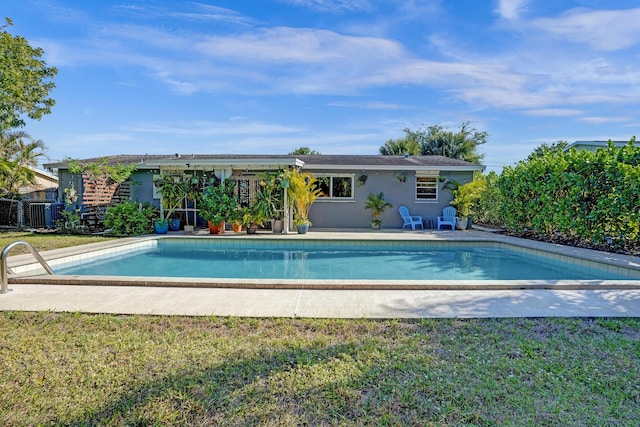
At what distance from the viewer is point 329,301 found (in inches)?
214

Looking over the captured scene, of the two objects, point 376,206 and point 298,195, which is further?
point 376,206

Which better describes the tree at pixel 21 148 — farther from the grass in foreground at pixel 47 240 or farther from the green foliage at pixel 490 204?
the green foliage at pixel 490 204

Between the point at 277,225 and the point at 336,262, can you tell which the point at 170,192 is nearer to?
the point at 277,225

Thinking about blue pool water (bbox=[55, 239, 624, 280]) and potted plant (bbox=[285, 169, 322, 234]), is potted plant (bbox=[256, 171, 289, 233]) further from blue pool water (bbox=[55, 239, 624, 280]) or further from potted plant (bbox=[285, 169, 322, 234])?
blue pool water (bbox=[55, 239, 624, 280])

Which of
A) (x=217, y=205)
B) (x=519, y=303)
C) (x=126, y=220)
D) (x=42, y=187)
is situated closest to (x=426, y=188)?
(x=217, y=205)

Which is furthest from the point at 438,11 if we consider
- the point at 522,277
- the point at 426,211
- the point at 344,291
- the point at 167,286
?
the point at 167,286

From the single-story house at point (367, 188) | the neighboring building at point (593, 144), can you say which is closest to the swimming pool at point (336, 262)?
the single-story house at point (367, 188)

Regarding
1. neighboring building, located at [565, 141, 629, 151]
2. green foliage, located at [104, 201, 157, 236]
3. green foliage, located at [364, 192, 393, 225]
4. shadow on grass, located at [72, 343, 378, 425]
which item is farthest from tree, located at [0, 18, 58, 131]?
neighboring building, located at [565, 141, 629, 151]

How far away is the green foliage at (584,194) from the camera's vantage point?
9836mm

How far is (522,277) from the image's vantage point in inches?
347

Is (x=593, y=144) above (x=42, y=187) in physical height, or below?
above

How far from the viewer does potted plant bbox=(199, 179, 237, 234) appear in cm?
1354

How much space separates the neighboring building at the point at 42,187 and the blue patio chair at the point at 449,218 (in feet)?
70.3

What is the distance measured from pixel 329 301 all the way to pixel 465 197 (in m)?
12.2
